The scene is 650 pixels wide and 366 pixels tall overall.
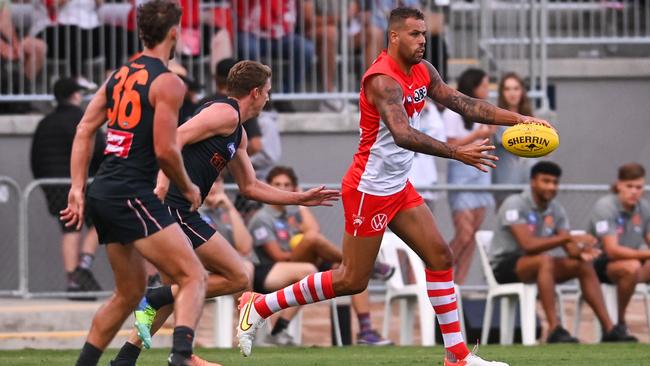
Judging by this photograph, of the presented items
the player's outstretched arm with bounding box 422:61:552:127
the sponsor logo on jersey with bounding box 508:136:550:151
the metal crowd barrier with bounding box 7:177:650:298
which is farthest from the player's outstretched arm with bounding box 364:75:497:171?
the metal crowd barrier with bounding box 7:177:650:298

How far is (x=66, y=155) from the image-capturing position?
14.9 meters

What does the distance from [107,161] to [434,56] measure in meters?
8.80

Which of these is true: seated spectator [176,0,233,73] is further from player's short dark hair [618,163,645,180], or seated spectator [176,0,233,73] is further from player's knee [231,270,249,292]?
player's knee [231,270,249,292]

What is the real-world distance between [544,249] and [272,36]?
4259mm

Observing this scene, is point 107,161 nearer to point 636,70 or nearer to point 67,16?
point 67,16

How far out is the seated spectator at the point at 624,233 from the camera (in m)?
14.1

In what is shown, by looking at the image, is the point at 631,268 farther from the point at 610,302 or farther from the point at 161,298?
the point at 161,298

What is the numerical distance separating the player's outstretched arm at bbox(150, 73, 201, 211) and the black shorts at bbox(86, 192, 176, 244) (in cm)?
24

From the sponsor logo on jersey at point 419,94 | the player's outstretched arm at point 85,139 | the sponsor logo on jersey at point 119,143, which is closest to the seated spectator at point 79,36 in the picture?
the sponsor logo on jersey at point 419,94

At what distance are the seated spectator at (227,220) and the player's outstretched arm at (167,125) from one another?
5484 mm

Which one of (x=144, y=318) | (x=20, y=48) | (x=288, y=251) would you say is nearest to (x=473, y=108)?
(x=144, y=318)

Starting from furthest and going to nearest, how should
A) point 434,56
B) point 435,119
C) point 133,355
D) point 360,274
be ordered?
point 434,56 < point 435,119 < point 360,274 < point 133,355

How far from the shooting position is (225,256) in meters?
9.38

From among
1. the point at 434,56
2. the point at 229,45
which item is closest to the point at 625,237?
the point at 434,56
